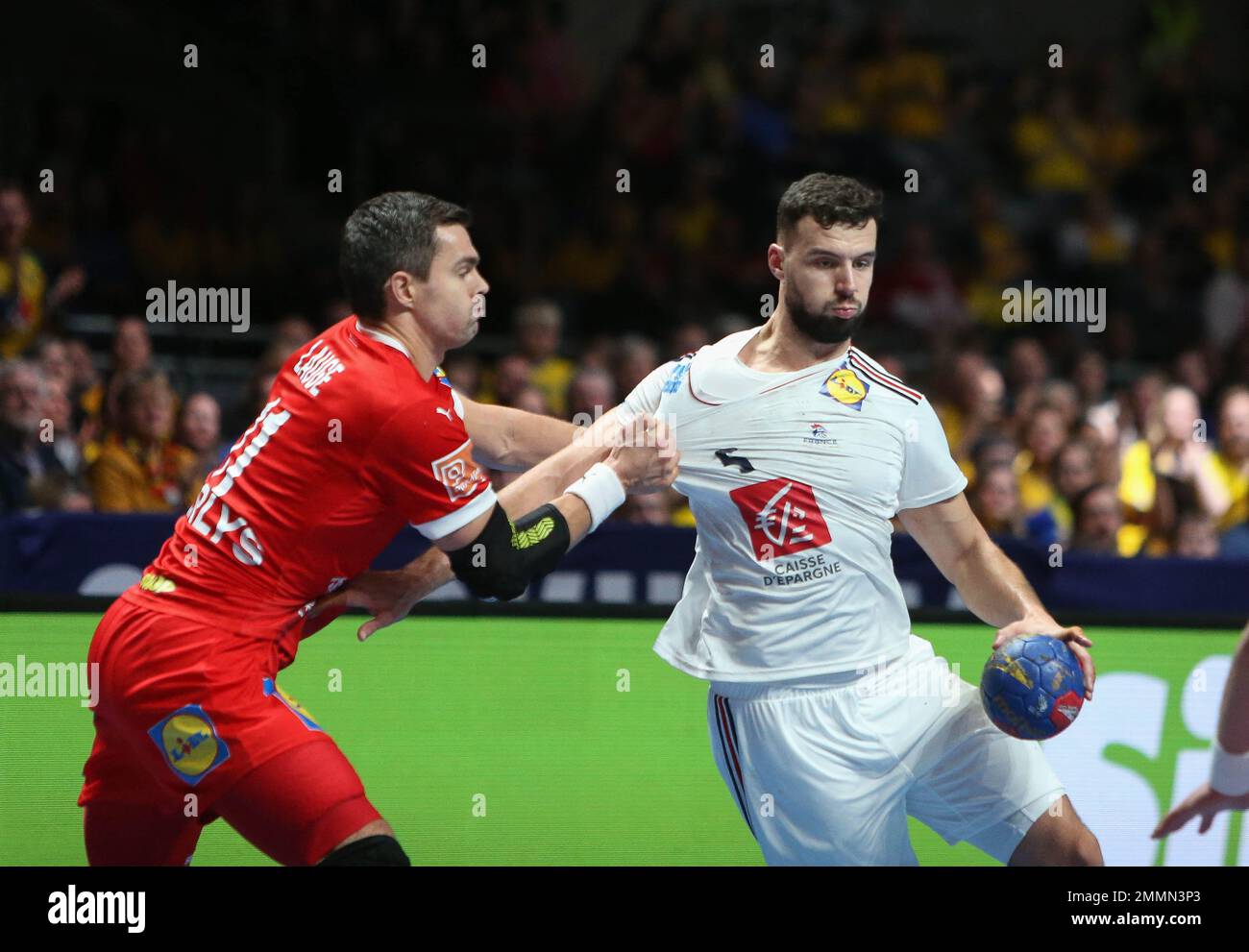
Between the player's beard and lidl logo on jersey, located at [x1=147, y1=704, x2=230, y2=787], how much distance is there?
6.29 ft

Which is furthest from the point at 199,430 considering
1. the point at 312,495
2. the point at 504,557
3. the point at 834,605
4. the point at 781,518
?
the point at 834,605

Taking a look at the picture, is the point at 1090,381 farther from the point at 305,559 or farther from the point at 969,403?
the point at 305,559

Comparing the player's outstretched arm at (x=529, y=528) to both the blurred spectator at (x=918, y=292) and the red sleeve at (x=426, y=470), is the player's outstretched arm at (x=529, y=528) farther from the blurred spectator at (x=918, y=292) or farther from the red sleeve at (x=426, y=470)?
the blurred spectator at (x=918, y=292)

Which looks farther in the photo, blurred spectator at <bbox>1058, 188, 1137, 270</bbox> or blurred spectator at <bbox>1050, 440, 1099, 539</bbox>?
blurred spectator at <bbox>1058, 188, 1137, 270</bbox>

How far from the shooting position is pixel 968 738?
443cm

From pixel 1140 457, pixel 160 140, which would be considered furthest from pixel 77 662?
pixel 160 140

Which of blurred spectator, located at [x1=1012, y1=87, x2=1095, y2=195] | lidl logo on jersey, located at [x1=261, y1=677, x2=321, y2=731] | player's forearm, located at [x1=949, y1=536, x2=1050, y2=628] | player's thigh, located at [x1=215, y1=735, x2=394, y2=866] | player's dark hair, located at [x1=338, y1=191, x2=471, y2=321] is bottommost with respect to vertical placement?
player's thigh, located at [x1=215, y1=735, x2=394, y2=866]

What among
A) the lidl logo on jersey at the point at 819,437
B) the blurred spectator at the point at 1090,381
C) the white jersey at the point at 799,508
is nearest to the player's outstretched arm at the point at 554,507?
the white jersey at the point at 799,508

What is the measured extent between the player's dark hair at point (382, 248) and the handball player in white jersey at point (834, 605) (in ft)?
2.93

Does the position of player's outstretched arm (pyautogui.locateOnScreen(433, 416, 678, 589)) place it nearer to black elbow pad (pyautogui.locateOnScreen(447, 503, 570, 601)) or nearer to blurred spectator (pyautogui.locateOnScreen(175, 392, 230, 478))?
black elbow pad (pyautogui.locateOnScreen(447, 503, 570, 601))

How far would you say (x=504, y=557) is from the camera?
165 inches

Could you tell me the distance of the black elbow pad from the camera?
13.7ft

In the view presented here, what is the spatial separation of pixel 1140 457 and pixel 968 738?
4882 millimetres

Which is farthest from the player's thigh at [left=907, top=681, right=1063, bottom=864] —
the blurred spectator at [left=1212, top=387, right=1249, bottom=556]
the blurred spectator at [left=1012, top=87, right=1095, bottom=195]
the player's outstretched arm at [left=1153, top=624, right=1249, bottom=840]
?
the blurred spectator at [left=1012, top=87, right=1095, bottom=195]
